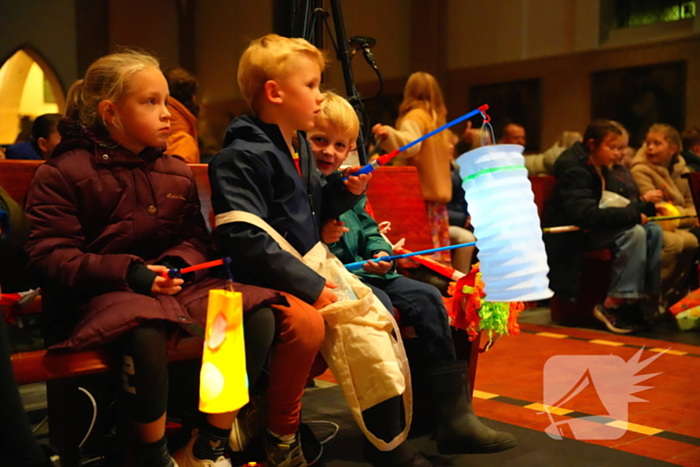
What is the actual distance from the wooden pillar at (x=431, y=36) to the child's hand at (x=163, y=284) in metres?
9.25

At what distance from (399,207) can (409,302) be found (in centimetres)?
82

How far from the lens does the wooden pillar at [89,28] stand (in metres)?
9.33

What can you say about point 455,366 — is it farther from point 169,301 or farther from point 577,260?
point 577,260

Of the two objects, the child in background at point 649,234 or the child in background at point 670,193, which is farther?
the child in background at point 670,193

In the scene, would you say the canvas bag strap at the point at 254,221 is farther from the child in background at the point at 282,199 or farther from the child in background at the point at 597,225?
the child in background at the point at 597,225

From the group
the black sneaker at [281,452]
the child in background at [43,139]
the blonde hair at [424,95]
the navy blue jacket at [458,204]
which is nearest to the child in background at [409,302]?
the black sneaker at [281,452]

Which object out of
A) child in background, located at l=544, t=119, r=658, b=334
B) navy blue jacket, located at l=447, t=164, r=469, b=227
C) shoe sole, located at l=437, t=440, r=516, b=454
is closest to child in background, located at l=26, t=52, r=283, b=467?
shoe sole, located at l=437, t=440, r=516, b=454

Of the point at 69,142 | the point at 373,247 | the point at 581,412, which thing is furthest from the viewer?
the point at 581,412

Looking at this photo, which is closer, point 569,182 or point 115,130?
point 115,130

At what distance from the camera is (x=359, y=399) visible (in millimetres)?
2266

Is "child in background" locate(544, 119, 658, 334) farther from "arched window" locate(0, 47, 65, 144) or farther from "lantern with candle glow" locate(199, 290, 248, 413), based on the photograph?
"arched window" locate(0, 47, 65, 144)

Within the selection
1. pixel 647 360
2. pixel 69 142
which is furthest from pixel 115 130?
pixel 647 360

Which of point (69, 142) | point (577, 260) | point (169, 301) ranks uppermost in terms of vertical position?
point (69, 142)

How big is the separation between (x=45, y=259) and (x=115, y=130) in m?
0.46
